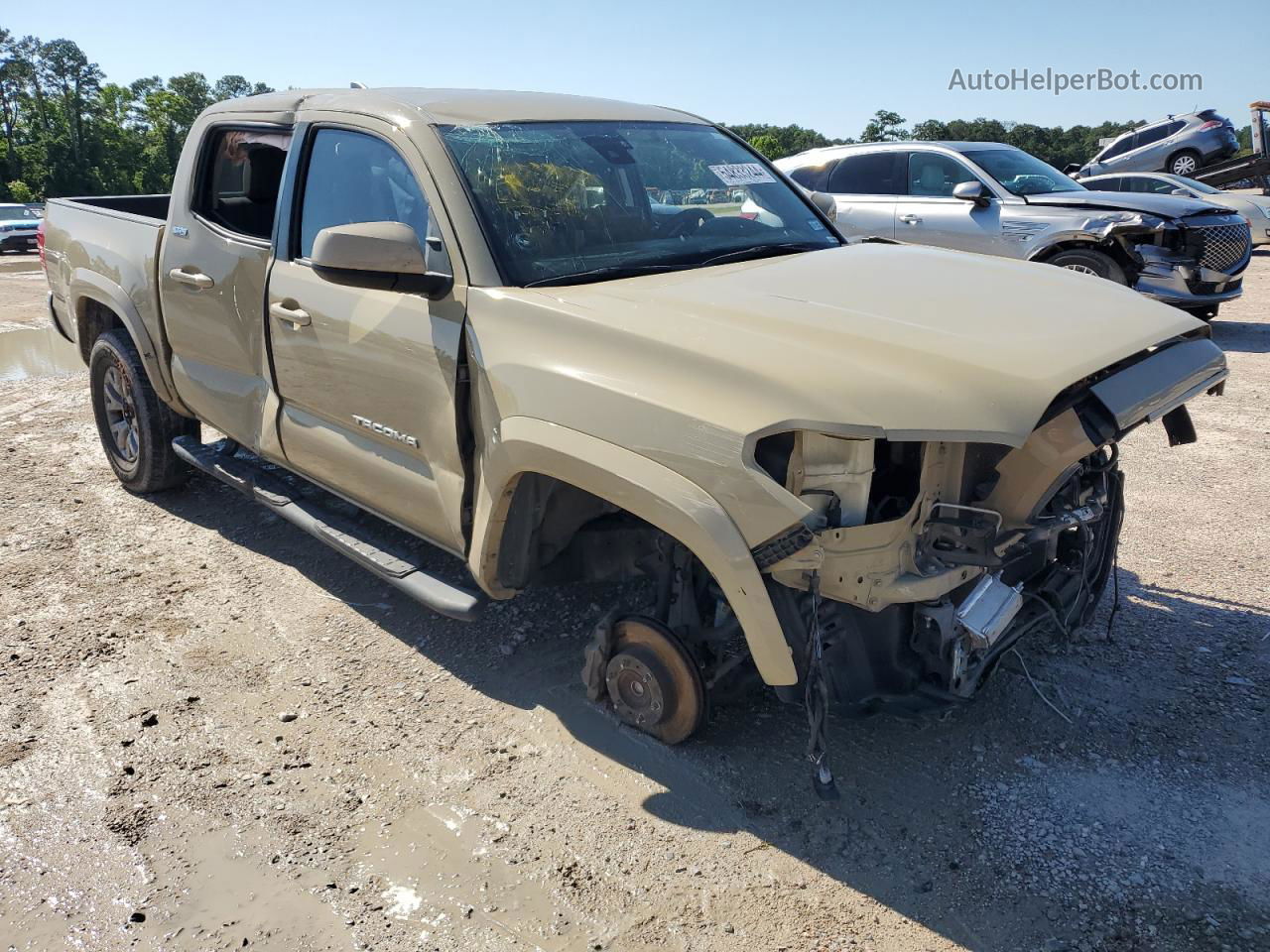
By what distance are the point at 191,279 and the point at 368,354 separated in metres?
1.46

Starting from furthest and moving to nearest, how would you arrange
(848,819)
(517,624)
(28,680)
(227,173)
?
1. (227,173)
2. (517,624)
3. (28,680)
4. (848,819)

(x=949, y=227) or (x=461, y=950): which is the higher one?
(x=949, y=227)

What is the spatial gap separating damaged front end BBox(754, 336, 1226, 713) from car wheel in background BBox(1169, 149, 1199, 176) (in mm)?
21348

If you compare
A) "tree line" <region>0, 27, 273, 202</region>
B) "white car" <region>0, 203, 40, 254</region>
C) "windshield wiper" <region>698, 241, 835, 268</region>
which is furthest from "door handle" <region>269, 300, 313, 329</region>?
"tree line" <region>0, 27, 273, 202</region>

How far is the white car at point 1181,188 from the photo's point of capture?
13922mm

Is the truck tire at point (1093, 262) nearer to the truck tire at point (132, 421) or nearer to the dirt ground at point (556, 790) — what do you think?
the dirt ground at point (556, 790)

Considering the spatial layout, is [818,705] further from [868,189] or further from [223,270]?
[868,189]

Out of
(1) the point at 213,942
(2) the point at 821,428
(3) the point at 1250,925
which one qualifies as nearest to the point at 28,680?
(1) the point at 213,942

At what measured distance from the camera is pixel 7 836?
2930 millimetres

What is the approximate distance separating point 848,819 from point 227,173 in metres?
3.91

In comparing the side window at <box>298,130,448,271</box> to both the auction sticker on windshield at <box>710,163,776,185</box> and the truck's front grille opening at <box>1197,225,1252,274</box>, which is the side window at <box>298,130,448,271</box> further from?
the truck's front grille opening at <box>1197,225,1252,274</box>

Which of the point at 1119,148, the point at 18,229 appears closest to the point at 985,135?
the point at 1119,148

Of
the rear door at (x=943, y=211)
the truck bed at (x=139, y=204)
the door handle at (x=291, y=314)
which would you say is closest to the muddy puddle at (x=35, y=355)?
the truck bed at (x=139, y=204)

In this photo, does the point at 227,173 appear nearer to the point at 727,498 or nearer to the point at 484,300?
the point at 484,300
